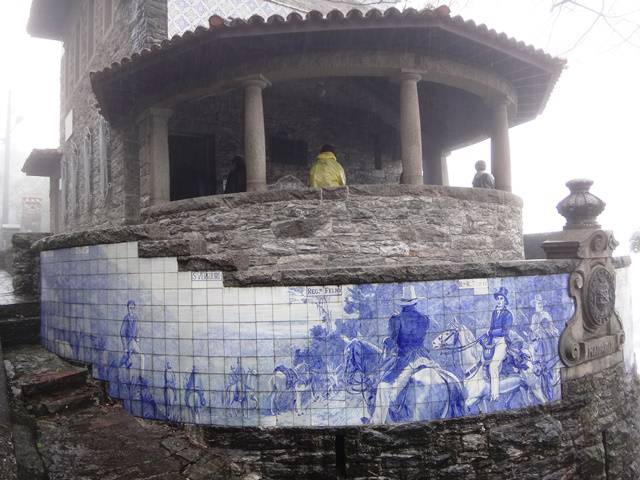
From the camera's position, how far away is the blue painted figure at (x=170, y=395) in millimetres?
Result: 4227

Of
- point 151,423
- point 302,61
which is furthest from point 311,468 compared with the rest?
point 302,61

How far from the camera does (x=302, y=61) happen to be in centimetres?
657

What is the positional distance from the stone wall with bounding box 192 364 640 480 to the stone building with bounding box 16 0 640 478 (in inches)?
0.6

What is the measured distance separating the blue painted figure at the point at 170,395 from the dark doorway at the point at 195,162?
534cm

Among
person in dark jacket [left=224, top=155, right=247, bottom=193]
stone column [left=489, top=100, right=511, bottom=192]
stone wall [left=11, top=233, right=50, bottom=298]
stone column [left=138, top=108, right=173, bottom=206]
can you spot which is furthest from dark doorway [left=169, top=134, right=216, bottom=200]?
stone column [left=489, top=100, right=511, bottom=192]

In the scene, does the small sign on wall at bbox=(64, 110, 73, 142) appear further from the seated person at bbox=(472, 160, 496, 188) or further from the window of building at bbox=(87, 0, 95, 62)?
the seated person at bbox=(472, 160, 496, 188)

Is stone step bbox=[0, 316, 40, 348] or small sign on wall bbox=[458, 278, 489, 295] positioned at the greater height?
small sign on wall bbox=[458, 278, 489, 295]

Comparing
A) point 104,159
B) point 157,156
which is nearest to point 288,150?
point 157,156

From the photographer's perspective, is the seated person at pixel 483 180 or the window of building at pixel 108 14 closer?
the seated person at pixel 483 180

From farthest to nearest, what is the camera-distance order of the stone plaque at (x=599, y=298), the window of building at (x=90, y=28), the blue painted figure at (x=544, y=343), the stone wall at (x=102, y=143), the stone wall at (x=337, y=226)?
the window of building at (x=90, y=28), the stone wall at (x=102, y=143), the stone wall at (x=337, y=226), the stone plaque at (x=599, y=298), the blue painted figure at (x=544, y=343)

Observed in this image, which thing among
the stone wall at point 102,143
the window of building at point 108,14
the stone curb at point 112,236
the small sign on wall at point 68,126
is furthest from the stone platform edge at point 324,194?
the small sign on wall at point 68,126

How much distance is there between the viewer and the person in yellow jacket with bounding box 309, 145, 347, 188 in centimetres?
665

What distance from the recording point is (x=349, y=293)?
4129 mm

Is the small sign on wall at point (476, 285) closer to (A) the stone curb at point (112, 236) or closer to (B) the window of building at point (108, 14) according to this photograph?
(A) the stone curb at point (112, 236)
